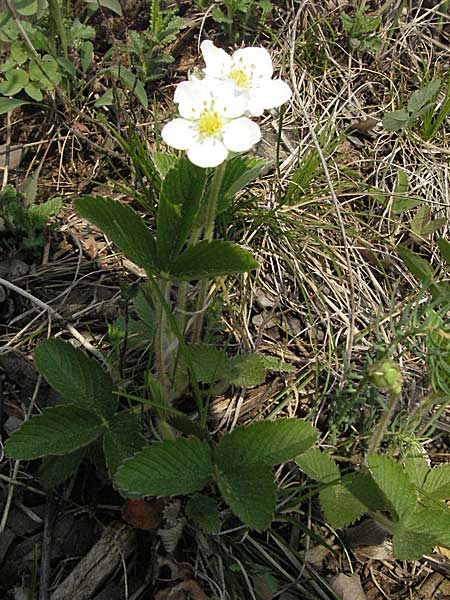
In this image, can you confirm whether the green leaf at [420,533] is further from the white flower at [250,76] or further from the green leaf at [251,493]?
the white flower at [250,76]

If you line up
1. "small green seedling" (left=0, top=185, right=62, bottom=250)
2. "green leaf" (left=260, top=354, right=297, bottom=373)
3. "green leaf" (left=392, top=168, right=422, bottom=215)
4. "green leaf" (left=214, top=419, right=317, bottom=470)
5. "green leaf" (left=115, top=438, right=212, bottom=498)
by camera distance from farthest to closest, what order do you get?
"green leaf" (left=392, top=168, right=422, bottom=215), "small green seedling" (left=0, top=185, right=62, bottom=250), "green leaf" (left=260, top=354, right=297, bottom=373), "green leaf" (left=214, top=419, right=317, bottom=470), "green leaf" (left=115, top=438, right=212, bottom=498)

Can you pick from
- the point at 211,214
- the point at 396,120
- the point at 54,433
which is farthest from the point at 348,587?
the point at 396,120

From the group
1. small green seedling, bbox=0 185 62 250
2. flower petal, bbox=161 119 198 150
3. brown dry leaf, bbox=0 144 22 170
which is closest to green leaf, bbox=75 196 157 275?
flower petal, bbox=161 119 198 150

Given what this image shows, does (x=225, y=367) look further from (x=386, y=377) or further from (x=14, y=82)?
(x=14, y=82)

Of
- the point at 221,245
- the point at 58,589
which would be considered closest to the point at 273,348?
the point at 221,245

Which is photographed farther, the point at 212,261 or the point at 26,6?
the point at 26,6

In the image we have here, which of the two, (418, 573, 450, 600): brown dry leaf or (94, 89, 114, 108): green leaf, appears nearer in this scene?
(418, 573, 450, 600): brown dry leaf

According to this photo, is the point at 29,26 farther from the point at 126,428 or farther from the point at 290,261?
the point at 126,428

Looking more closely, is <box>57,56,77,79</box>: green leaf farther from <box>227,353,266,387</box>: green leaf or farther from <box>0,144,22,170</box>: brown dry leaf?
<box>227,353,266,387</box>: green leaf
